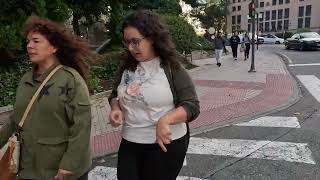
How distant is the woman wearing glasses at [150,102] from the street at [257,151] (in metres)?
2.24

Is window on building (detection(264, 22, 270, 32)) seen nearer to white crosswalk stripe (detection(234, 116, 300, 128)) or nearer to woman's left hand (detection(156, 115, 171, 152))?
white crosswalk stripe (detection(234, 116, 300, 128))

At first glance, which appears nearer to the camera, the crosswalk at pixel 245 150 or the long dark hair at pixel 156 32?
the long dark hair at pixel 156 32

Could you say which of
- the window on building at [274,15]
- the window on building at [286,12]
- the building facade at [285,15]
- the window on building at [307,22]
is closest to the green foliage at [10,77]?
the building facade at [285,15]

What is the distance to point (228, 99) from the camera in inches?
403

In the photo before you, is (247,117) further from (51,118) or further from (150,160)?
(51,118)

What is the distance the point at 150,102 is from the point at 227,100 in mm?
7594

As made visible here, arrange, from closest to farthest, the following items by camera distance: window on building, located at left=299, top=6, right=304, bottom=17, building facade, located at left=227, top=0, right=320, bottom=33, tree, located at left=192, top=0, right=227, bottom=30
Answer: tree, located at left=192, top=0, right=227, bottom=30
building facade, located at left=227, top=0, right=320, bottom=33
window on building, located at left=299, top=6, right=304, bottom=17

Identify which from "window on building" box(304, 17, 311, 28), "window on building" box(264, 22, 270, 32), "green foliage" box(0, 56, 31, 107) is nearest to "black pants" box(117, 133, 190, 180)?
"green foliage" box(0, 56, 31, 107)

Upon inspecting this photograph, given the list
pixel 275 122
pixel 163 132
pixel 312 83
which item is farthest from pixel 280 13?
pixel 163 132

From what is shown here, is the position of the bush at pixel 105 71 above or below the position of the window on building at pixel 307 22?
above

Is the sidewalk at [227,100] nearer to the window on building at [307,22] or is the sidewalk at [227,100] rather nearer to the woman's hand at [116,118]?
the woman's hand at [116,118]

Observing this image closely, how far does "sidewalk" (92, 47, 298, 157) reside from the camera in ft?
23.9

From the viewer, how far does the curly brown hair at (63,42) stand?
2.82 m

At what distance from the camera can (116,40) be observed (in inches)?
615
